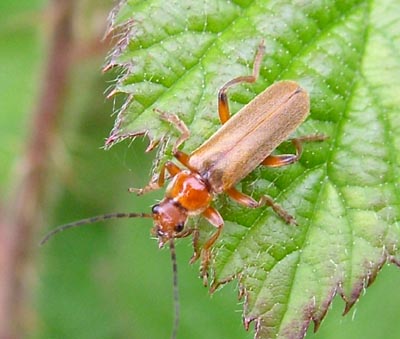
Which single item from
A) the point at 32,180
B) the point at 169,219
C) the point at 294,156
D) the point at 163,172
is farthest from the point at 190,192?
the point at 32,180

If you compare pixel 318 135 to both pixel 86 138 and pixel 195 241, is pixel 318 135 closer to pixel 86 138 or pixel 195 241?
pixel 195 241

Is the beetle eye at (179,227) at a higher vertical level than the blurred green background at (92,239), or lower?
higher

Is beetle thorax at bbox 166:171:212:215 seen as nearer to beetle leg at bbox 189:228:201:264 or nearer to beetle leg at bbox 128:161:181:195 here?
beetle leg at bbox 128:161:181:195

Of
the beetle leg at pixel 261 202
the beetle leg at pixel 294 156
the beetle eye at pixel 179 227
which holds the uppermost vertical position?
the beetle leg at pixel 294 156

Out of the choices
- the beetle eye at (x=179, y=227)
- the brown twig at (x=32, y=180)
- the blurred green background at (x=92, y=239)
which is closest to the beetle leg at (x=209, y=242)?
the beetle eye at (x=179, y=227)

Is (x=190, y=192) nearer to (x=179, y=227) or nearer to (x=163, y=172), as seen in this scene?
(x=179, y=227)

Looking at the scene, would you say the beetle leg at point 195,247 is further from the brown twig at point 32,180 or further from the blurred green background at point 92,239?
the brown twig at point 32,180

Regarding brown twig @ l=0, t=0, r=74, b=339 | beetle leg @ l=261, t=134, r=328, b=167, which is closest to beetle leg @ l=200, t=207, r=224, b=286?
beetle leg @ l=261, t=134, r=328, b=167
